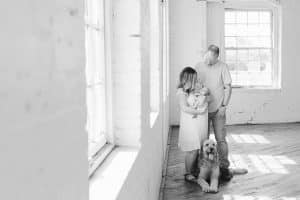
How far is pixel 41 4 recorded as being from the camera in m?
0.73

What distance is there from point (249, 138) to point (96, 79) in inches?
249

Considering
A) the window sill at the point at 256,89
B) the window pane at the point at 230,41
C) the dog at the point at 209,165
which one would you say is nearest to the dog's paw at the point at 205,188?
the dog at the point at 209,165

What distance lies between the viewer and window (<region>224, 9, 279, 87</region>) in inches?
379

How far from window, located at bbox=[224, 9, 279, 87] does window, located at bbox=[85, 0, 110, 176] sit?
25.5ft

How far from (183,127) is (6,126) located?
4.49 m

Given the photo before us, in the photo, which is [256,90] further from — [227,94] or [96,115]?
[96,115]

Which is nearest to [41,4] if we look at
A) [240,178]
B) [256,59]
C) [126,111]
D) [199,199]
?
[126,111]

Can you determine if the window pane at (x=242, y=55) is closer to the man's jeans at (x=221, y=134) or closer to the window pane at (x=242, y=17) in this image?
the window pane at (x=242, y=17)

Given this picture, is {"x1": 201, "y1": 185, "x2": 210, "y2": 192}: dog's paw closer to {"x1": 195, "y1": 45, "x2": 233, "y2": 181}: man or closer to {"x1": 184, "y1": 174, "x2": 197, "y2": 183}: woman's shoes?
{"x1": 184, "y1": 174, "x2": 197, "y2": 183}: woman's shoes

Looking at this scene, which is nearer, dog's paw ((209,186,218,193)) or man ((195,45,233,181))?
dog's paw ((209,186,218,193))

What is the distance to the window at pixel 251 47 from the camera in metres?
9.62

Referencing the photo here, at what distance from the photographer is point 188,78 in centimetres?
487

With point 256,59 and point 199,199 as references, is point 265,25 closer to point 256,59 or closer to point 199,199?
point 256,59

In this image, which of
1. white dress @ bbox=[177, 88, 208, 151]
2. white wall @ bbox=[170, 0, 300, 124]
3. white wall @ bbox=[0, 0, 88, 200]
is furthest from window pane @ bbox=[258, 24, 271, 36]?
white wall @ bbox=[0, 0, 88, 200]
